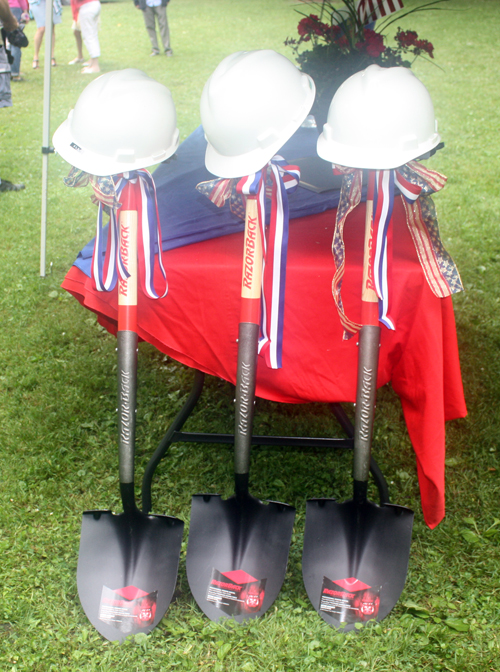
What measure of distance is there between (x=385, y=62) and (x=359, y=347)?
1418 mm

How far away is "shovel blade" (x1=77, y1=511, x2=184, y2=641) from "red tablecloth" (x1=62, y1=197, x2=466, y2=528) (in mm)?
508

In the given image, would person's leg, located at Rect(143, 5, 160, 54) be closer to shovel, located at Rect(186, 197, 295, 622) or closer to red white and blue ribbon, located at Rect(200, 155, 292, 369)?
red white and blue ribbon, located at Rect(200, 155, 292, 369)

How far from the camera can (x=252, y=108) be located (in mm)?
1350

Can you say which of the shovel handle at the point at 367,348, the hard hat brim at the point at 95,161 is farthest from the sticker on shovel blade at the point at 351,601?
the hard hat brim at the point at 95,161

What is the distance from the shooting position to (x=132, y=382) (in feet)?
5.39

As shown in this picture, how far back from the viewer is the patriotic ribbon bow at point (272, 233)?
1.51 metres

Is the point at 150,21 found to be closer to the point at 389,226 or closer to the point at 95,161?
the point at 95,161

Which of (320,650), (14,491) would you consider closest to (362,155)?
(320,650)

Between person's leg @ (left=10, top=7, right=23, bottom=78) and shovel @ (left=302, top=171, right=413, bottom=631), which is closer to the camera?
shovel @ (left=302, top=171, right=413, bottom=631)

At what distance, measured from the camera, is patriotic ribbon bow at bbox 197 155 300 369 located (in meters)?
1.51

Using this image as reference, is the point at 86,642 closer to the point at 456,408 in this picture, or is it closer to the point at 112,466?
the point at 112,466

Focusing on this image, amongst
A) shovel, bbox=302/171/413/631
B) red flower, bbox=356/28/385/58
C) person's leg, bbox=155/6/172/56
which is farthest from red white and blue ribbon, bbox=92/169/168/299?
person's leg, bbox=155/6/172/56

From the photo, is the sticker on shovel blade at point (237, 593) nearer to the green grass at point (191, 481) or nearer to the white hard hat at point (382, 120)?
the green grass at point (191, 481)

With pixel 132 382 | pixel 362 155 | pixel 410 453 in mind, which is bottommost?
pixel 410 453
